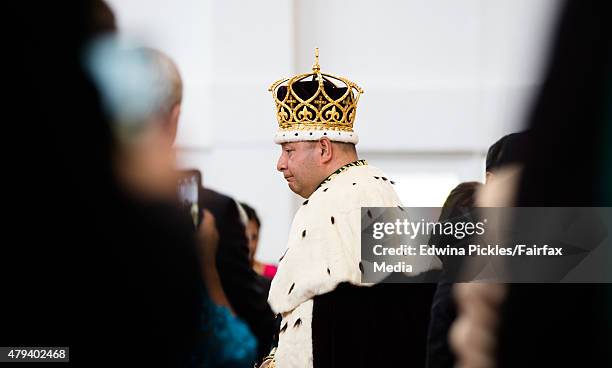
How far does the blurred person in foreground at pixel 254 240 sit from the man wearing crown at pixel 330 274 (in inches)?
62.9

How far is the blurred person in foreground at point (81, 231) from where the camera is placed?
1.29m

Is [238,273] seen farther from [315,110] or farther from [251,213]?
[315,110]

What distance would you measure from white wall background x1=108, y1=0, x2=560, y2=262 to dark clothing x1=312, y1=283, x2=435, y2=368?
1.67 meters

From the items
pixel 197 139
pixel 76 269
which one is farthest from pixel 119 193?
pixel 197 139

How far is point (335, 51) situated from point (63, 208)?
371 cm

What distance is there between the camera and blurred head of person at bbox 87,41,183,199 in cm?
144

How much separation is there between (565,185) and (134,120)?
129 cm

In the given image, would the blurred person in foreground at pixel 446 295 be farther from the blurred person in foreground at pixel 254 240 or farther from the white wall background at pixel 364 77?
the blurred person in foreground at pixel 254 240

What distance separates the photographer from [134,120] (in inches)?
77.2

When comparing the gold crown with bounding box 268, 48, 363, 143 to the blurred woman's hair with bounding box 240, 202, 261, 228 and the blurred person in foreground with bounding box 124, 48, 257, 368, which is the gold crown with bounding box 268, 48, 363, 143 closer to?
the blurred person in foreground with bounding box 124, 48, 257, 368

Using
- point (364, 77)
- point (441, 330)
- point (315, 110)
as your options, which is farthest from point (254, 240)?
point (441, 330)

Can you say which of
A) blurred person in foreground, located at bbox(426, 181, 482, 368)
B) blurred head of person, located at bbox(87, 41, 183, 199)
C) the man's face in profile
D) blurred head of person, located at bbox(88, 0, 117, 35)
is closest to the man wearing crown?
the man's face in profile

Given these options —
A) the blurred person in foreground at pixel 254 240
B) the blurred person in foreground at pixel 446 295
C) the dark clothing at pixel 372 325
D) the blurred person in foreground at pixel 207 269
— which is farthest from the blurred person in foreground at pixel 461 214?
the blurred person in foreground at pixel 254 240

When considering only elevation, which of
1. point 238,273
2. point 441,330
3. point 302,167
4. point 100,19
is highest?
point 100,19
